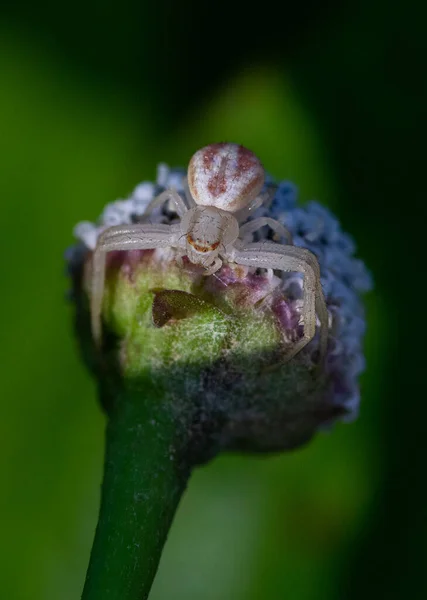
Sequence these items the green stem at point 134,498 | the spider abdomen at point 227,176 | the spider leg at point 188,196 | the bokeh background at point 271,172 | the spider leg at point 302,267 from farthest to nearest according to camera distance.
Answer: the bokeh background at point 271,172 → the spider leg at point 188,196 → the spider abdomen at point 227,176 → the spider leg at point 302,267 → the green stem at point 134,498

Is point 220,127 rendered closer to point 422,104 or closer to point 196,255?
point 422,104

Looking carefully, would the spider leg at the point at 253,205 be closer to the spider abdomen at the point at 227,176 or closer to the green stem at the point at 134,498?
the spider abdomen at the point at 227,176

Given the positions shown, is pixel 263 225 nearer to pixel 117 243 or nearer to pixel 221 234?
pixel 221 234

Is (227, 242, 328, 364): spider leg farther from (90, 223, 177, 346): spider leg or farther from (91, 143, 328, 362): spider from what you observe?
(90, 223, 177, 346): spider leg

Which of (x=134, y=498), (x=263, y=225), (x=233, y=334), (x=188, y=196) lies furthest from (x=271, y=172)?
(x=134, y=498)

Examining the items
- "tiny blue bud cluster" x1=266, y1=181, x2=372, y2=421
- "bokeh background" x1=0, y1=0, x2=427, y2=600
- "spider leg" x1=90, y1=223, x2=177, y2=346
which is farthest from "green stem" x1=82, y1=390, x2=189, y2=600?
"bokeh background" x1=0, y1=0, x2=427, y2=600

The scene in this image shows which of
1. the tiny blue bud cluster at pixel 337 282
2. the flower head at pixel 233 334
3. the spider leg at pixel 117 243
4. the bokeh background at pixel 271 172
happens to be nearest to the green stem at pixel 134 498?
the flower head at pixel 233 334

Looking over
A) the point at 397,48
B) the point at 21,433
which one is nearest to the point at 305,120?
the point at 397,48
